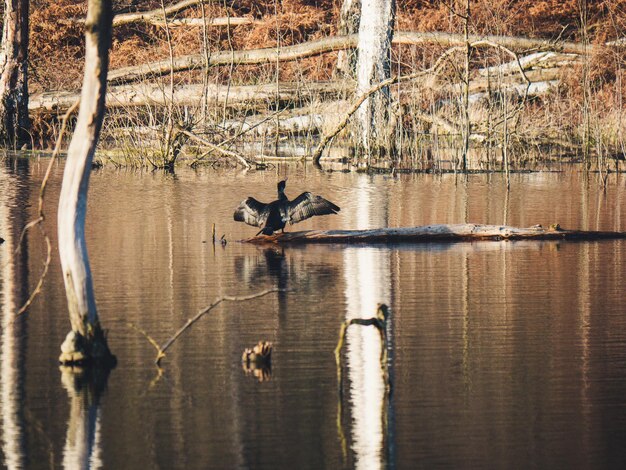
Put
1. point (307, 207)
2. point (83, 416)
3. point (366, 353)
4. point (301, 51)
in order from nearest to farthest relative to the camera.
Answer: point (83, 416) → point (366, 353) → point (307, 207) → point (301, 51)

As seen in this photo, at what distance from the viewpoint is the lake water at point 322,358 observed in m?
6.06

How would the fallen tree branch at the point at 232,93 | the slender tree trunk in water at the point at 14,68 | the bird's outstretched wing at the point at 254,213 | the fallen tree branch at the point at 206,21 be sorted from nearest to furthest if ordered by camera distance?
1. the bird's outstretched wing at the point at 254,213
2. the fallen tree branch at the point at 232,93
3. the slender tree trunk in water at the point at 14,68
4. the fallen tree branch at the point at 206,21

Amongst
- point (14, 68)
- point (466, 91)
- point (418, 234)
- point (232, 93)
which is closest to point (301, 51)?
point (232, 93)

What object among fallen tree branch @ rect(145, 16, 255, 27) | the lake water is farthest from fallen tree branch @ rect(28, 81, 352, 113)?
the lake water

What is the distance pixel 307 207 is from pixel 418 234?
46.3 inches

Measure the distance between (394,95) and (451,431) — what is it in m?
21.6

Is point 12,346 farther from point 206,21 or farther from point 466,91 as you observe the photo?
point 206,21

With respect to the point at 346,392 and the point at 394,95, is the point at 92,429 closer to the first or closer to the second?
the point at 346,392

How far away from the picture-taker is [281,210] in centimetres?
1268

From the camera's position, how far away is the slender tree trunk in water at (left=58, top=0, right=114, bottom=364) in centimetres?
723

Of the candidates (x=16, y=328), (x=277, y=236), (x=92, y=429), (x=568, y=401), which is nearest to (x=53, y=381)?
(x=92, y=429)

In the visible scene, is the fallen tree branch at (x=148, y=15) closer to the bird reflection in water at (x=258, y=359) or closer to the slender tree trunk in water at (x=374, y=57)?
the slender tree trunk in water at (x=374, y=57)

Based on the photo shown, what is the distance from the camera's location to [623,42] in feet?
92.2

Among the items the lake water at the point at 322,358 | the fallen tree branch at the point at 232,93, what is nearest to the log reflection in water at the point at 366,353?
the lake water at the point at 322,358
